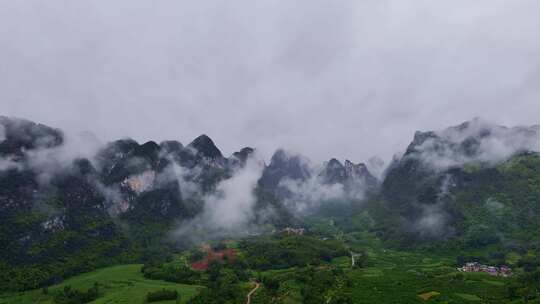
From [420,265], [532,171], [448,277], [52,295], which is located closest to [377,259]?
[420,265]

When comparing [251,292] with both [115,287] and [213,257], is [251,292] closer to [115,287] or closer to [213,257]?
[115,287]

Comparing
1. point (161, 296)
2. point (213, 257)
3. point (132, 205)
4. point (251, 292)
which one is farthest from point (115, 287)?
point (132, 205)

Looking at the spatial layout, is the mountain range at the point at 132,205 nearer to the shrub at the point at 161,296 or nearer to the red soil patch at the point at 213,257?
the red soil patch at the point at 213,257

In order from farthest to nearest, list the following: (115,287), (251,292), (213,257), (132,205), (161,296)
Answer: (132,205)
(213,257)
(115,287)
(251,292)
(161,296)

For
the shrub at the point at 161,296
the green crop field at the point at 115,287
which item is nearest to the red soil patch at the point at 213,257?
the green crop field at the point at 115,287

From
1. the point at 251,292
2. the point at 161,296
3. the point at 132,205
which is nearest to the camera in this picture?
the point at 161,296
